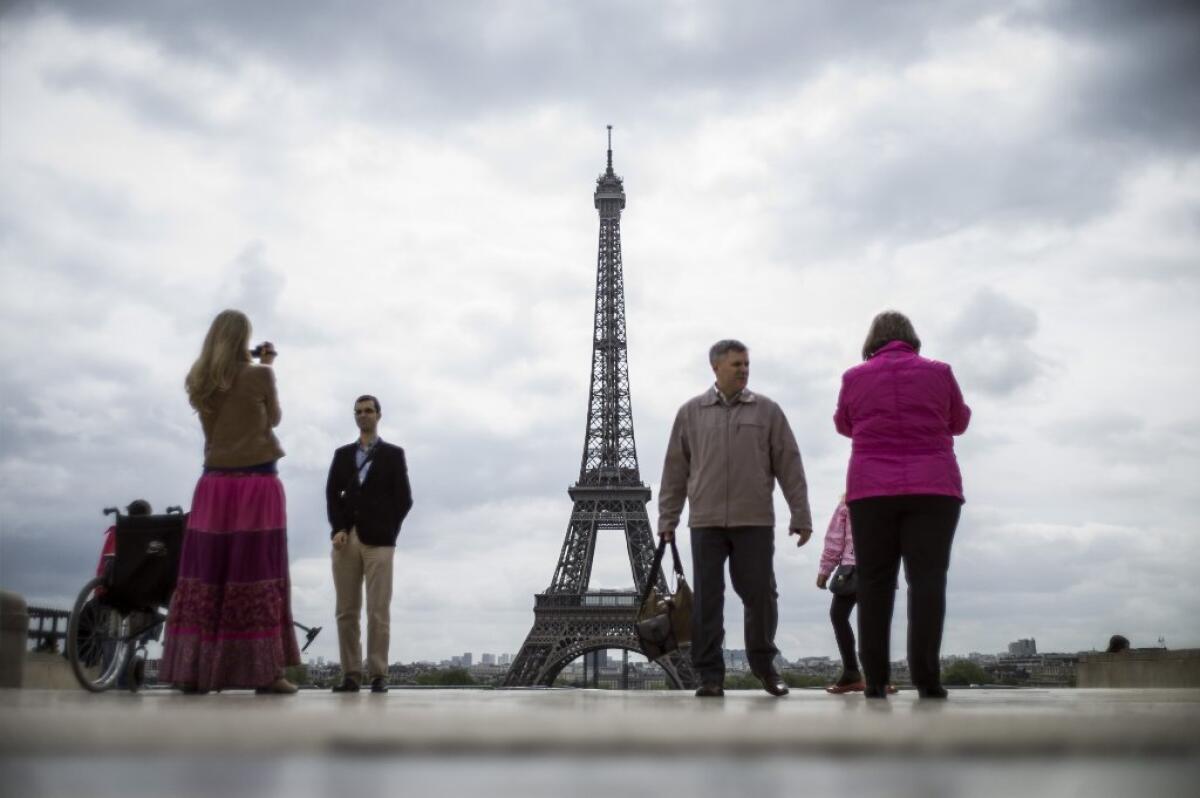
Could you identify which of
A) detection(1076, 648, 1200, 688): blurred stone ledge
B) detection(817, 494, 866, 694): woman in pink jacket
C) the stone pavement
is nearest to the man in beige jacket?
detection(817, 494, 866, 694): woman in pink jacket

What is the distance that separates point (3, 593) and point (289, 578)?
1.80 metres

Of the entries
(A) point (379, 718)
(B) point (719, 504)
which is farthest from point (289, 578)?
(A) point (379, 718)

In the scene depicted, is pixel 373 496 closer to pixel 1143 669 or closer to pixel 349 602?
pixel 349 602

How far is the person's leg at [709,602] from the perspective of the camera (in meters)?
7.52

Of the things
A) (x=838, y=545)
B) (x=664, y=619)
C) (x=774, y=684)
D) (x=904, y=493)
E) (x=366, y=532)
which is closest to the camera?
(x=904, y=493)

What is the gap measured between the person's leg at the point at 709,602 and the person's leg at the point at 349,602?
2596 millimetres

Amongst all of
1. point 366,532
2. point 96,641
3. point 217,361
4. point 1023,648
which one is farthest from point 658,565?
point 1023,648

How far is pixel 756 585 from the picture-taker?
24.9 feet

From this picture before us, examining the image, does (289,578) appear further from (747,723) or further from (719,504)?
(747,723)

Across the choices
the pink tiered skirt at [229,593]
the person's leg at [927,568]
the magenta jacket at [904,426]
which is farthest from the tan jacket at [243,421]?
the person's leg at [927,568]

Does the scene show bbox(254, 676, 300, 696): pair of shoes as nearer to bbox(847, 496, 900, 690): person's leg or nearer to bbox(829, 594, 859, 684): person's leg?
bbox(847, 496, 900, 690): person's leg

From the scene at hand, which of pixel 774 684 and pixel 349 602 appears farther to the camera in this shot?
pixel 349 602

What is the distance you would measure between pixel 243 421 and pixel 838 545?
4.80 meters

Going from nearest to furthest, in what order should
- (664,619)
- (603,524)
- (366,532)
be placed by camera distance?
(664,619)
(366,532)
(603,524)
